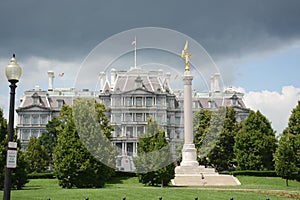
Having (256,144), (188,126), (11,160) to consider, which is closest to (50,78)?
(188,126)

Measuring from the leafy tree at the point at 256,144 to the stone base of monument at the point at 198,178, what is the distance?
7.49 meters

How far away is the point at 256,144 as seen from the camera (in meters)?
49.2

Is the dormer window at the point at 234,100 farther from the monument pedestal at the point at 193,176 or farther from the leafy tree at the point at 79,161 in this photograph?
the leafy tree at the point at 79,161

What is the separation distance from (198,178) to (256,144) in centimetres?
1250

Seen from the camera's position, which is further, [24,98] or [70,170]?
[24,98]

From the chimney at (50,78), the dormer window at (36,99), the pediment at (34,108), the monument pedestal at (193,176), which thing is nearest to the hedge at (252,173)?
the monument pedestal at (193,176)

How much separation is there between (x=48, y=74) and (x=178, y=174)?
53572 mm

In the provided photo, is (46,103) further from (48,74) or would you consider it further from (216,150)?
(216,150)

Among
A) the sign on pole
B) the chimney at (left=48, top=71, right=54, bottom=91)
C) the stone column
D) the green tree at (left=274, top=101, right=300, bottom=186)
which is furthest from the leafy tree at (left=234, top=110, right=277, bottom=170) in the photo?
the chimney at (left=48, top=71, right=54, bottom=91)

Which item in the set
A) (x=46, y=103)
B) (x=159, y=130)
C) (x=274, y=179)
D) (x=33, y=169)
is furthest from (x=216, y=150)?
(x=46, y=103)

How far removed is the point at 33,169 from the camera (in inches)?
1994

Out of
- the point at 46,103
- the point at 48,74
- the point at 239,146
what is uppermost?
the point at 48,74

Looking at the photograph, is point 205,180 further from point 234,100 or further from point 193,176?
point 234,100

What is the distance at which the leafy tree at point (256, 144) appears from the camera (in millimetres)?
48906
